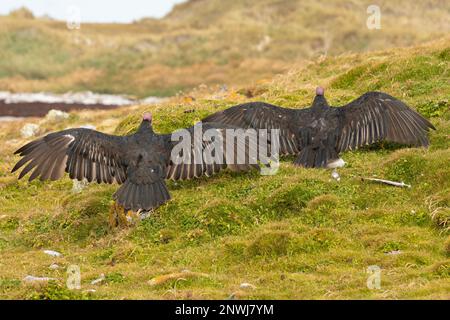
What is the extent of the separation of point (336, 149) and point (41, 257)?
6.64 m

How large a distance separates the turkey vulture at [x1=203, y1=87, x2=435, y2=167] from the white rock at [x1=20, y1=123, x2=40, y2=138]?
16.3 metres

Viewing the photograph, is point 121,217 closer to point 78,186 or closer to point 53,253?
point 53,253

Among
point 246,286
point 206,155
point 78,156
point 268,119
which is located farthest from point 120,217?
point 246,286

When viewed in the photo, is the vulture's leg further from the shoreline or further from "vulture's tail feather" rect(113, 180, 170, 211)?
the shoreline

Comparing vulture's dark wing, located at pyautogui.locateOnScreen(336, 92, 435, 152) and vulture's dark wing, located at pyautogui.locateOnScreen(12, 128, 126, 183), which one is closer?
vulture's dark wing, located at pyautogui.locateOnScreen(12, 128, 126, 183)

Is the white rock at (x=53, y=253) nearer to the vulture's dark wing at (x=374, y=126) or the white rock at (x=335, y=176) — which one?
the white rock at (x=335, y=176)

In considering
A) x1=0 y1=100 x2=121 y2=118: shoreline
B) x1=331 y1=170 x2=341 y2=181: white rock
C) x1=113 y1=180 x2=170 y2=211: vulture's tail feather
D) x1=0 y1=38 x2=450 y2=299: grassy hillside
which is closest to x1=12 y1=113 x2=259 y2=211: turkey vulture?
x1=113 y1=180 x2=170 y2=211: vulture's tail feather

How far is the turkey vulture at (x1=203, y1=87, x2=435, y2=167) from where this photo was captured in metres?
17.7

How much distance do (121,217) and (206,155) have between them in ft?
7.05

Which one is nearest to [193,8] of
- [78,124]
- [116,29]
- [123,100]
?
[116,29]

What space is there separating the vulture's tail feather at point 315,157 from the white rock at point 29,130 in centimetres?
1706

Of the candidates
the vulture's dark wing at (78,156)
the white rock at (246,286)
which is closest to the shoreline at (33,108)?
the vulture's dark wing at (78,156)

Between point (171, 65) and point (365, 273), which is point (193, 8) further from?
point (365, 273)

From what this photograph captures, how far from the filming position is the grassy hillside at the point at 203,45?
275ft
